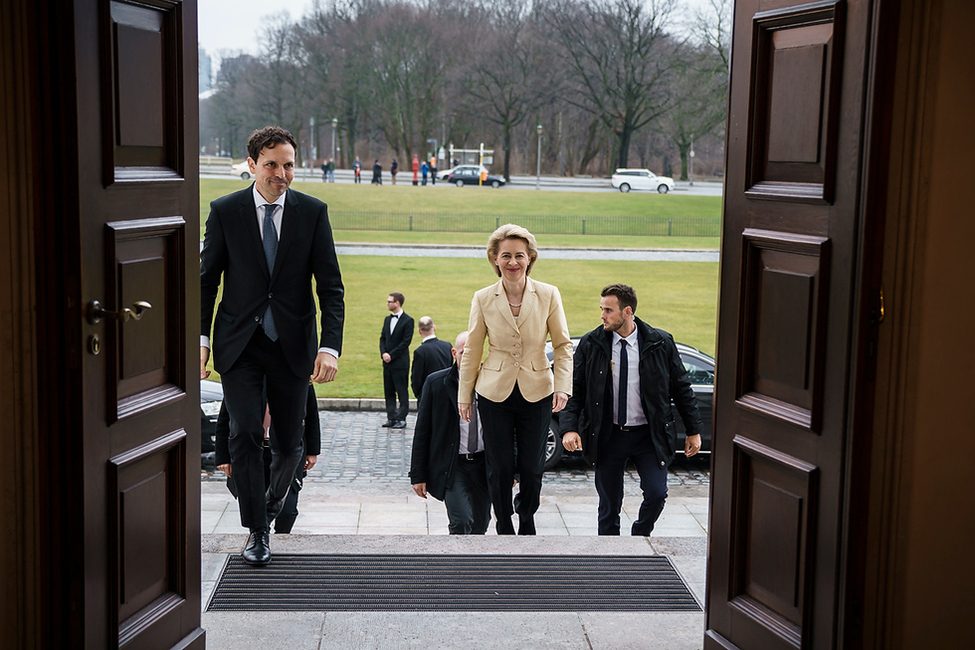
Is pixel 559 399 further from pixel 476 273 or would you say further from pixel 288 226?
pixel 476 273

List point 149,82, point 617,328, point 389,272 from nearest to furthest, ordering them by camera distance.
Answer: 1. point 149,82
2. point 617,328
3. point 389,272

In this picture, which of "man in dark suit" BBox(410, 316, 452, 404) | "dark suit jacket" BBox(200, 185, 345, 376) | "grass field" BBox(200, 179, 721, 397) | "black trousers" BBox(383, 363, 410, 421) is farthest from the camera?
"grass field" BBox(200, 179, 721, 397)

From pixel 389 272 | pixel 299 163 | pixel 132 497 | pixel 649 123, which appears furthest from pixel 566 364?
pixel 299 163

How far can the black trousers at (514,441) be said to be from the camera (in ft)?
19.4

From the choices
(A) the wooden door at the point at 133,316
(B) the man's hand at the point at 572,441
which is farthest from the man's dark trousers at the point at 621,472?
(A) the wooden door at the point at 133,316

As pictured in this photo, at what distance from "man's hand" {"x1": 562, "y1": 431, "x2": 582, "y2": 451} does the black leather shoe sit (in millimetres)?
2241

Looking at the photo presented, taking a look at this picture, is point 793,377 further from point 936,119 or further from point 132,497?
point 132,497

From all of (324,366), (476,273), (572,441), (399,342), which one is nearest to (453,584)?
(324,366)

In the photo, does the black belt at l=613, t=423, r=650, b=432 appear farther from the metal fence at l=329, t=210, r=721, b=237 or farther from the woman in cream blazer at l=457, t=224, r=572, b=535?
the metal fence at l=329, t=210, r=721, b=237

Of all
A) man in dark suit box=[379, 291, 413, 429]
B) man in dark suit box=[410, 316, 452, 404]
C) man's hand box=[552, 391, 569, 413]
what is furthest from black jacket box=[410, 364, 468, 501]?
man in dark suit box=[379, 291, 413, 429]

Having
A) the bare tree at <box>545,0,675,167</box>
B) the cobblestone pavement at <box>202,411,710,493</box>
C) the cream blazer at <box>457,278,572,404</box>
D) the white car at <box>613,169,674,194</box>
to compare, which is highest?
the bare tree at <box>545,0,675,167</box>

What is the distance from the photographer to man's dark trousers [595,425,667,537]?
6342 millimetres

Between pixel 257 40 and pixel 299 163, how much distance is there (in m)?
11.2

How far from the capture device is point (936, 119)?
2828mm
